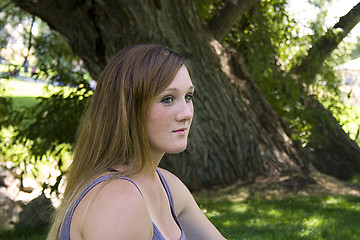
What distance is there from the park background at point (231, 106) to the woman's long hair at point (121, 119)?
2447mm

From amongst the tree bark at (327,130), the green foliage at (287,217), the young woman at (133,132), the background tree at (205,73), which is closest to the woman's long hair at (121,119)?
the young woman at (133,132)

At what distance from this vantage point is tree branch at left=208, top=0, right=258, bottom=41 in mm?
6020

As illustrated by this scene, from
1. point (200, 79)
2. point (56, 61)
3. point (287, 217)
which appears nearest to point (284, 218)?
point (287, 217)

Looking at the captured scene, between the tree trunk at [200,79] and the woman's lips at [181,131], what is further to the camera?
the tree trunk at [200,79]

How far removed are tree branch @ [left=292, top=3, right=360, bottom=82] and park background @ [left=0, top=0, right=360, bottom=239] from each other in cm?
2

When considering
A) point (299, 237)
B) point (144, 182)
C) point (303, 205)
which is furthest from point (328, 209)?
A: point (144, 182)

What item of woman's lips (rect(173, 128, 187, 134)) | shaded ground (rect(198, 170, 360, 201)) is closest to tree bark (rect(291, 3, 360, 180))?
shaded ground (rect(198, 170, 360, 201))

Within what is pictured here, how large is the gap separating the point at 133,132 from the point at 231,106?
12.9 ft

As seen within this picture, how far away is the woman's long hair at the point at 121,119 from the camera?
1747mm

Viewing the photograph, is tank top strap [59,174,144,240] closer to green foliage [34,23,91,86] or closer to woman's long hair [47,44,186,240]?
woman's long hair [47,44,186,240]

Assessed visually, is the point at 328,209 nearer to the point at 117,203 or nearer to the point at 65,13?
the point at 65,13

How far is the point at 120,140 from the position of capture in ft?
5.74

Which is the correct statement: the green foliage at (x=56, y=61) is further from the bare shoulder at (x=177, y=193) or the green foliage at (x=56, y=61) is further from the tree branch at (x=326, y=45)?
the bare shoulder at (x=177, y=193)

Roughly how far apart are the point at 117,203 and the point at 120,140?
265 mm
